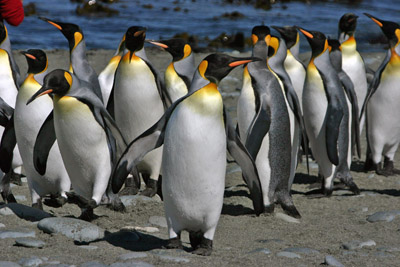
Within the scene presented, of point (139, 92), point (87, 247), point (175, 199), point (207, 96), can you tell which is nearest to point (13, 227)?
point (87, 247)

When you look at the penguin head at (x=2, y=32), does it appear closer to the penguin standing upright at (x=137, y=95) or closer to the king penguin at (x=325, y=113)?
the penguin standing upright at (x=137, y=95)

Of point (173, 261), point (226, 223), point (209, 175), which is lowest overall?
point (226, 223)

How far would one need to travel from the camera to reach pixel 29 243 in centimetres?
376

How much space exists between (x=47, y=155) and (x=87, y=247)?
1.07 m

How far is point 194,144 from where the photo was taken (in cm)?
385

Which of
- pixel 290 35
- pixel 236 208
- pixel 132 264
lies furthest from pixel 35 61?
pixel 290 35

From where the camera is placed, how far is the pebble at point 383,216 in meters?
5.14

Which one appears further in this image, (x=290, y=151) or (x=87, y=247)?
(x=290, y=151)

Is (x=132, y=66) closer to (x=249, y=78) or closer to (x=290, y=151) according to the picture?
(x=249, y=78)

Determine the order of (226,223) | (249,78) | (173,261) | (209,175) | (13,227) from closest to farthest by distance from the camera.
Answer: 1. (173,261)
2. (209,175)
3. (13,227)
4. (226,223)
5. (249,78)

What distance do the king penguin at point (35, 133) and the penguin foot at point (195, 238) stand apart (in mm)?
1106

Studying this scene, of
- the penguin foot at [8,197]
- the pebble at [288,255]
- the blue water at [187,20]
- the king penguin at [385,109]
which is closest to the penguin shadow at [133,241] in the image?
the pebble at [288,255]

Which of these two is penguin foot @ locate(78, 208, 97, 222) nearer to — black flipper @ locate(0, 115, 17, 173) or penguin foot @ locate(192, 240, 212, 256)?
black flipper @ locate(0, 115, 17, 173)

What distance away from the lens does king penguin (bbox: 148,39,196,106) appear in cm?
614
